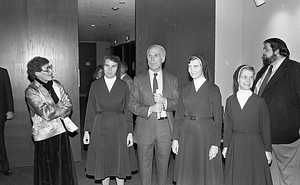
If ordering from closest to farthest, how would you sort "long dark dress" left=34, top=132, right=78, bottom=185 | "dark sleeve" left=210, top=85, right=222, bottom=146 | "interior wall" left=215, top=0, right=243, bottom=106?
"dark sleeve" left=210, top=85, right=222, bottom=146
"long dark dress" left=34, top=132, right=78, bottom=185
"interior wall" left=215, top=0, right=243, bottom=106

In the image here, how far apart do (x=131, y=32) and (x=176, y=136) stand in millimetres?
4405

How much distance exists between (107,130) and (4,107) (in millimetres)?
1911

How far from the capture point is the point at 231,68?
6.18 meters

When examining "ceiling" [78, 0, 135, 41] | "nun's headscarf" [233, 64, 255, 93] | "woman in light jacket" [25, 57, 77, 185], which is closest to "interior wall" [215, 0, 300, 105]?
"ceiling" [78, 0, 135, 41]

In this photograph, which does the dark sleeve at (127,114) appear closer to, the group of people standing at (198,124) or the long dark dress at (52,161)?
the group of people standing at (198,124)

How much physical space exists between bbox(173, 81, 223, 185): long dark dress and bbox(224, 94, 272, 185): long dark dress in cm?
19

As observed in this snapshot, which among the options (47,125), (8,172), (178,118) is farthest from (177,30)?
(8,172)

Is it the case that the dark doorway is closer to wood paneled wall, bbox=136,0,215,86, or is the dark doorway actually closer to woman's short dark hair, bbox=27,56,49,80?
wood paneled wall, bbox=136,0,215,86

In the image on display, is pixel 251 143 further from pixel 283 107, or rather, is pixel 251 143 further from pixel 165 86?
pixel 165 86

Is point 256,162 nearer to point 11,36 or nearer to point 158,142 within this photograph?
point 158,142

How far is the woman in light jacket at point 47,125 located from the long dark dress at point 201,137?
1.23 m

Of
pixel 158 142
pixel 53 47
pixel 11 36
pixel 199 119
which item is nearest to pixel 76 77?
pixel 53 47

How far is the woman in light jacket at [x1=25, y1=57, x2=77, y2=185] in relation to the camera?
3.06m

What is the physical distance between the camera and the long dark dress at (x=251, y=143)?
305cm
